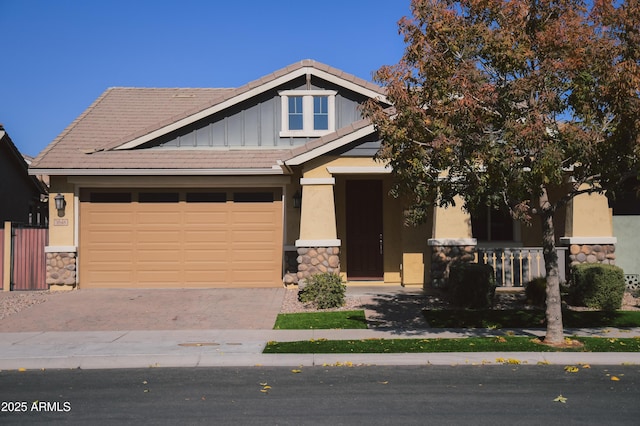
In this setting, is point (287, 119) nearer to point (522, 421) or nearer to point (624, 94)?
point (624, 94)

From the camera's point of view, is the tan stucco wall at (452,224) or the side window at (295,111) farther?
the side window at (295,111)

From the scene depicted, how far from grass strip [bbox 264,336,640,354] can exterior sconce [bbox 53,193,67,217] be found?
29.8 ft

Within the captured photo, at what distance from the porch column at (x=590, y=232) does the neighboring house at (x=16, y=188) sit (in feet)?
56.2

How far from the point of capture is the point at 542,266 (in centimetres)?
1616

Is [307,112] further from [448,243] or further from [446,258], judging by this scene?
[446,258]

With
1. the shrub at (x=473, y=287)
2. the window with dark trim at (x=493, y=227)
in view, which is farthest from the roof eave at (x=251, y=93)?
the shrub at (x=473, y=287)

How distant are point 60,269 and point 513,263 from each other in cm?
1182

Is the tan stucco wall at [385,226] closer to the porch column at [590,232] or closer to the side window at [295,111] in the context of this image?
the side window at [295,111]

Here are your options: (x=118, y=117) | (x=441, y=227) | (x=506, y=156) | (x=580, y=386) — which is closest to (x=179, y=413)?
(x=580, y=386)

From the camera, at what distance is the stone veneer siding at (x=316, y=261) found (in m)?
15.6

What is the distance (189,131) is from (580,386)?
13.2 meters

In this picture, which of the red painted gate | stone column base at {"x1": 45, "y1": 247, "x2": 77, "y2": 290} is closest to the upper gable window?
stone column base at {"x1": 45, "y1": 247, "x2": 77, "y2": 290}

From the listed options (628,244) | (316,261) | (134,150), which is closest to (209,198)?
(134,150)

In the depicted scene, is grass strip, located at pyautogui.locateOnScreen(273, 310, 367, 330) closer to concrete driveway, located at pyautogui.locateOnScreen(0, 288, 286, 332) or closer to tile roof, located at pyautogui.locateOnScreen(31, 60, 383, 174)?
concrete driveway, located at pyautogui.locateOnScreen(0, 288, 286, 332)
